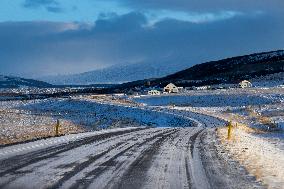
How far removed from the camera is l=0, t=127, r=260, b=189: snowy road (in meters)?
13.0

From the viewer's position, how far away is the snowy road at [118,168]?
13.0m

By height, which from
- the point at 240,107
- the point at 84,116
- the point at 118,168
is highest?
the point at 118,168

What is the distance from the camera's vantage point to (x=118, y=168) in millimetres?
15812

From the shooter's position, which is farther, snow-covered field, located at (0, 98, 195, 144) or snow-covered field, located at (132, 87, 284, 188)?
snow-covered field, located at (132, 87, 284, 188)

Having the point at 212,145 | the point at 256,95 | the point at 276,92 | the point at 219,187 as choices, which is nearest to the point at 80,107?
the point at 256,95

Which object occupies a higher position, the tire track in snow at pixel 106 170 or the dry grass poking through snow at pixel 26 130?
the tire track in snow at pixel 106 170

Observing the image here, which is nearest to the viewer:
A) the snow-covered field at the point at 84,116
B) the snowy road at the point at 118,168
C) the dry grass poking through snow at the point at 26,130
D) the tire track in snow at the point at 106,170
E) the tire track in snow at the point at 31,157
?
the tire track in snow at the point at 106,170

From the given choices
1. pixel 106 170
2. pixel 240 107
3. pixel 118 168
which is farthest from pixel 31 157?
pixel 240 107

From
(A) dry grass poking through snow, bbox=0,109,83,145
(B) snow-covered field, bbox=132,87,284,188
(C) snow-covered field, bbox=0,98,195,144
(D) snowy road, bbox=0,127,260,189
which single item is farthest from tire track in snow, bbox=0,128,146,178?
(B) snow-covered field, bbox=132,87,284,188

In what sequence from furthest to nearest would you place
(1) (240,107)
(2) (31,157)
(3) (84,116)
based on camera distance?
1. (1) (240,107)
2. (3) (84,116)
3. (2) (31,157)

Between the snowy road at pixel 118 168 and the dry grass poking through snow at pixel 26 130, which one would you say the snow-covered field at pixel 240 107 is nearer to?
the dry grass poking through snow at pixel 26 130

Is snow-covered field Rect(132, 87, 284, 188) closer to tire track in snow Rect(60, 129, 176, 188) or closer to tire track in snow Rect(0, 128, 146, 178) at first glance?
tire track in snow Rect(0, 128, 146, 178)

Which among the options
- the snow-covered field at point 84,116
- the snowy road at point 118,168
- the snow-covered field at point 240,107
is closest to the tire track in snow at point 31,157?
the snowy road at point 118,168

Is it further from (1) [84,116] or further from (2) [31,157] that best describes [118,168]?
(1) [84,116]
